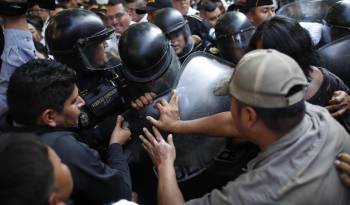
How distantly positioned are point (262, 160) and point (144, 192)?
4.43 ft

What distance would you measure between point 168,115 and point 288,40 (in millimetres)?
771

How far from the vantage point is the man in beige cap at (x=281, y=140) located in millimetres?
1507

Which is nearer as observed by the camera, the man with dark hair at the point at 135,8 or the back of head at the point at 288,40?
the back of head at the point at 288,40

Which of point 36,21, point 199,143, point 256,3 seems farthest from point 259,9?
point 36,21

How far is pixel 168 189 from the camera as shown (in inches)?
76.4

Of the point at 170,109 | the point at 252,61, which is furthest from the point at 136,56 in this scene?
the point at 252,61

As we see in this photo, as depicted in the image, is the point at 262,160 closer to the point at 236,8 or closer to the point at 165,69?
the point at 165,69

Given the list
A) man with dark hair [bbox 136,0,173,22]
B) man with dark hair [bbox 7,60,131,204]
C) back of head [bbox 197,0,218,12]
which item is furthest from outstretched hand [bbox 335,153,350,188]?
back of head [bbox 197,0,218,12]

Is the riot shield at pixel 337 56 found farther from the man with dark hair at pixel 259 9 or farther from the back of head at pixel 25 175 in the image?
the back of head at pixel 25 175

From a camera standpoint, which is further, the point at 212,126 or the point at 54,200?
the point at 212,126

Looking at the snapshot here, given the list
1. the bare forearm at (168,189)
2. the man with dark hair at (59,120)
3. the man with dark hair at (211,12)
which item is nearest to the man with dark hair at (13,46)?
the man with dark hair at (59,120)

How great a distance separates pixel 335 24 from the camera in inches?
139

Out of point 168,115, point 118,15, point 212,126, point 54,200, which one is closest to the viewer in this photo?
point 54,200

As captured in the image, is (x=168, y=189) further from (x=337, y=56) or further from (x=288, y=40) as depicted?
(x=337, y=56)
